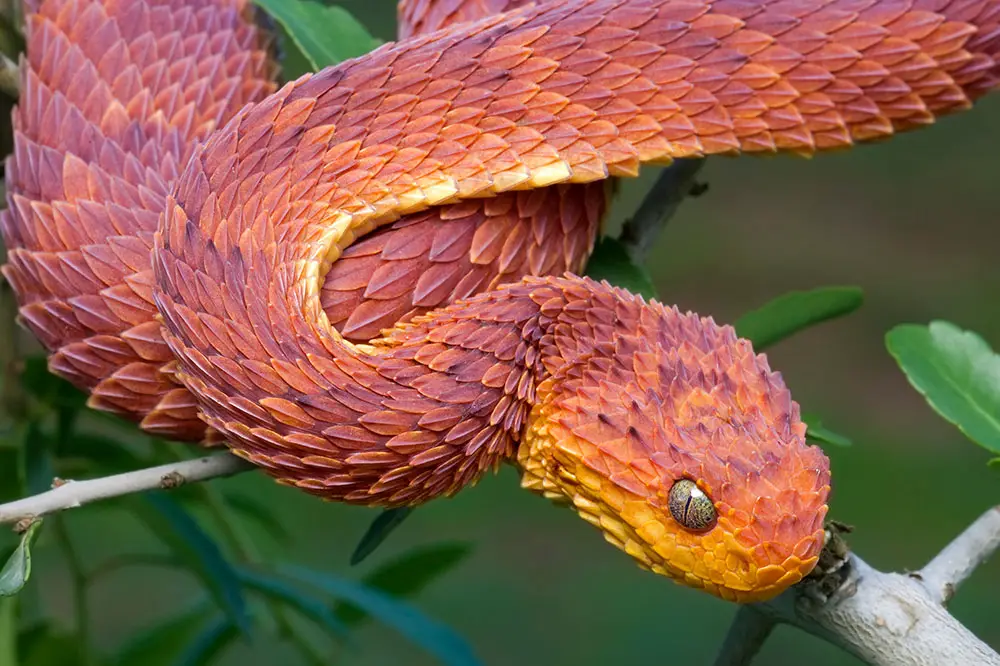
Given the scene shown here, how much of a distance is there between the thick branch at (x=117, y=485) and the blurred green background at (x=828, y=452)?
1.70 m

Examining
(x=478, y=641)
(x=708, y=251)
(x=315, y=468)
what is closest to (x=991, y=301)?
(x=708, y=251)

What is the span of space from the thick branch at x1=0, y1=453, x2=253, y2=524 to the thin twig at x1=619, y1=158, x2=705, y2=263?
52 centimetres

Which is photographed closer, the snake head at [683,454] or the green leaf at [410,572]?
the snake head at [683,454]

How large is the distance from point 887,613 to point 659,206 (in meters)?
0.55

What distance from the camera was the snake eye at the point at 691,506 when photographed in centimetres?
97

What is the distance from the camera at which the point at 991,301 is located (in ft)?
13.7

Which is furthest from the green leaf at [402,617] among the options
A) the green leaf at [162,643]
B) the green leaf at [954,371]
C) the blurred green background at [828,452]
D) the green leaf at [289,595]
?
the blurred green background at [828,452]

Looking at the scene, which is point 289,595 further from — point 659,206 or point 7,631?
point 659,206

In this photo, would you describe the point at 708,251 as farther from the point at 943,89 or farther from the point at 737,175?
the point at 943,89

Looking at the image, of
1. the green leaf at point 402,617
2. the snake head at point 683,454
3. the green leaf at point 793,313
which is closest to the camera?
the snake head at point 683,454

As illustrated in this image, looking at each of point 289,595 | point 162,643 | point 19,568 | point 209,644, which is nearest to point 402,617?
point 289,595

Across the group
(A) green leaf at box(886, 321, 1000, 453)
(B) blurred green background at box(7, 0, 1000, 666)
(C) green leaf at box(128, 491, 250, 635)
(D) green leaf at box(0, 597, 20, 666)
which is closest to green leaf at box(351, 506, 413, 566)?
(C) green leaf at box(128, 491, 250, 635)

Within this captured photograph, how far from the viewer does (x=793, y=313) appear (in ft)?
4.95

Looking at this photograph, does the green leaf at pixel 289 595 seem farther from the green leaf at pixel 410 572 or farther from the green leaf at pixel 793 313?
the green leaf at pixel 793 313
